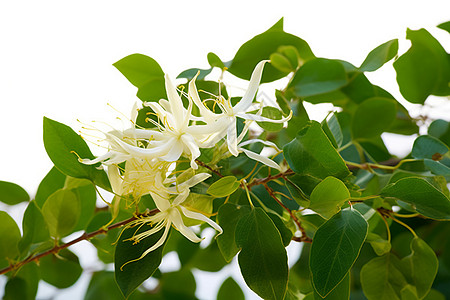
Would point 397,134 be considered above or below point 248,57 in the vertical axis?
below

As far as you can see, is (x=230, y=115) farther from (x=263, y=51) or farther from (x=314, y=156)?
(x=263, y=51)

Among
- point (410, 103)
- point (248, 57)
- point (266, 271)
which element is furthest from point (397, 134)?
point (266, 271)

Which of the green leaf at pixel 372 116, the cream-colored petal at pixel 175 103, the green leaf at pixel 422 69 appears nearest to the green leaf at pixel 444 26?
the green leaf at pixel 422 69

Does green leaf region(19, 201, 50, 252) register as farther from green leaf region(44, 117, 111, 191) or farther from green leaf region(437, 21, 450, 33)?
green leaf region(437, 21, 450, 33)

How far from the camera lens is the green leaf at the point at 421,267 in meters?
0.37

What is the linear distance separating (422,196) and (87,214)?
299mm

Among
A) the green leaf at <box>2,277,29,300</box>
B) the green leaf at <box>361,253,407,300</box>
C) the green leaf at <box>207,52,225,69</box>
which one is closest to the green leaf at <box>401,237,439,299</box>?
the green leaf at <box>361,253,407,300</box>

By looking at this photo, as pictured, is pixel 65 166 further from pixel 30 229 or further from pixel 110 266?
pixel 110 266

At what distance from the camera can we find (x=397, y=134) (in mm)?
550

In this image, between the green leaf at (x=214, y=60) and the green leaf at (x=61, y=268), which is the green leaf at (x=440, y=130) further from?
the green leaf at (x=61, y=268)

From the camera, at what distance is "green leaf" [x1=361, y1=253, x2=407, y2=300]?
376mm

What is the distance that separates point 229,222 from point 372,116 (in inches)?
8.0

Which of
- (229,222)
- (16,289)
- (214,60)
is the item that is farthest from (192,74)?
(16,289)

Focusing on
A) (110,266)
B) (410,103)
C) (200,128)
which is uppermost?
(200,128)
